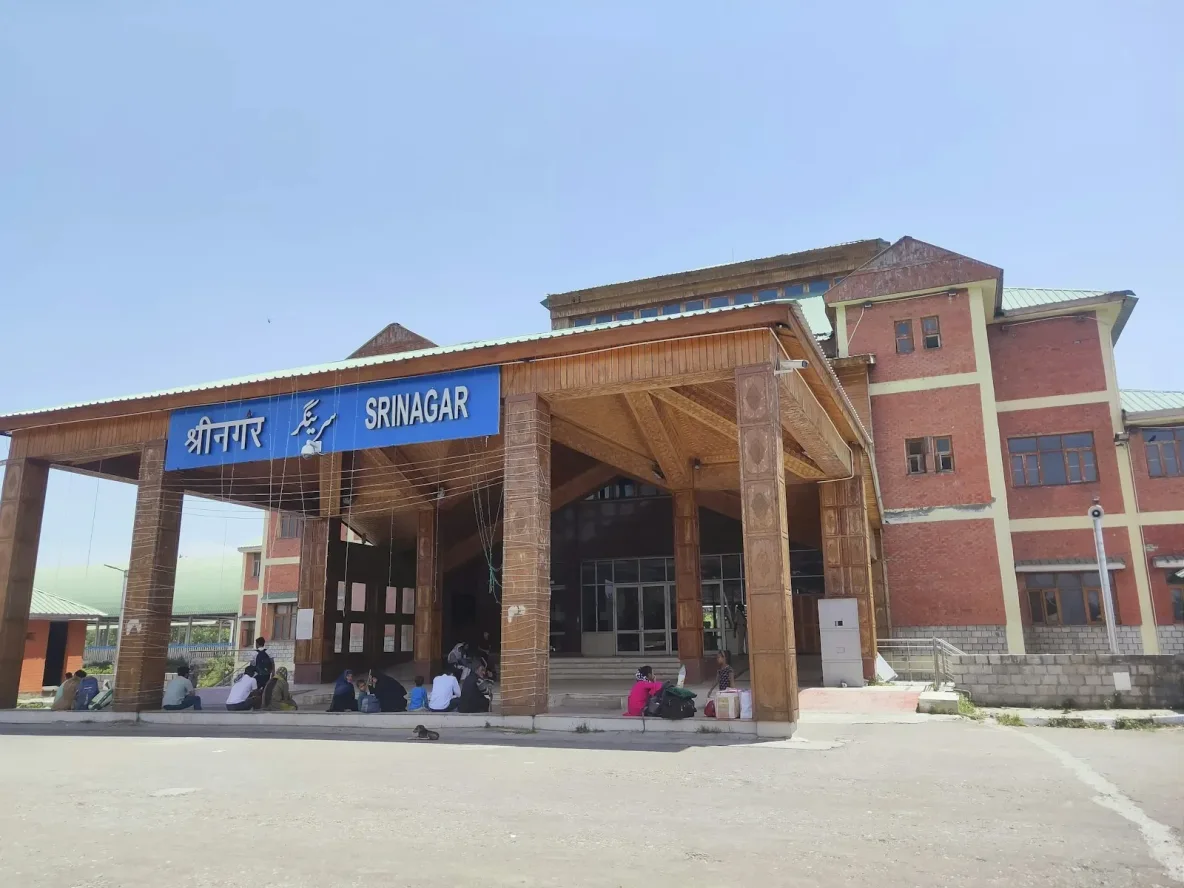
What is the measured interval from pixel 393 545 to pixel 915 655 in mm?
14685

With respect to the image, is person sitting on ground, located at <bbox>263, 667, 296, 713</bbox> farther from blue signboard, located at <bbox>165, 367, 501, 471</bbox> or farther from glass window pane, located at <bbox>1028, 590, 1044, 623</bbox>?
glass window pane, located at <bbox>1028, 590, 1044, 623</bbox>

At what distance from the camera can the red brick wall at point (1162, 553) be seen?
22.6 m

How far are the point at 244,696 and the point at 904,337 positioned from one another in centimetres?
2021

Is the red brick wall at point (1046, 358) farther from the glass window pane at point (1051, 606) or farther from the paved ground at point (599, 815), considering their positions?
the paved ground at point (599, 815)

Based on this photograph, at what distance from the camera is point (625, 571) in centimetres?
2661

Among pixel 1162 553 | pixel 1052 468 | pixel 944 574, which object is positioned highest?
pixel 1052 468

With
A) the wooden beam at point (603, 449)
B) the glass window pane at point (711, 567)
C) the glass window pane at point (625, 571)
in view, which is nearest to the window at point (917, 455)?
the glass window pane at point (711, 567)

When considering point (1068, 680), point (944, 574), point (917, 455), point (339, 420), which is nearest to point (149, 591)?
point (339, 420)

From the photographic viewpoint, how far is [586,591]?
2683 cm

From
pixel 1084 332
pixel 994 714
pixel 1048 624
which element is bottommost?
pixel 994 714

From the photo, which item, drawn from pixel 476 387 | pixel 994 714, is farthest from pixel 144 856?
pixel 994 714

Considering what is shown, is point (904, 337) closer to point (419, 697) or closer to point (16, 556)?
Answer: point (419, 697)

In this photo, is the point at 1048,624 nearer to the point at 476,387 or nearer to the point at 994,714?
the point at 994,714

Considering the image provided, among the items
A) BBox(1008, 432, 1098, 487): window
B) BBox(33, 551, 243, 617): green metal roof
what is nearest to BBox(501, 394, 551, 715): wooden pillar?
BBox(1008, 432, 1098, 487): window
